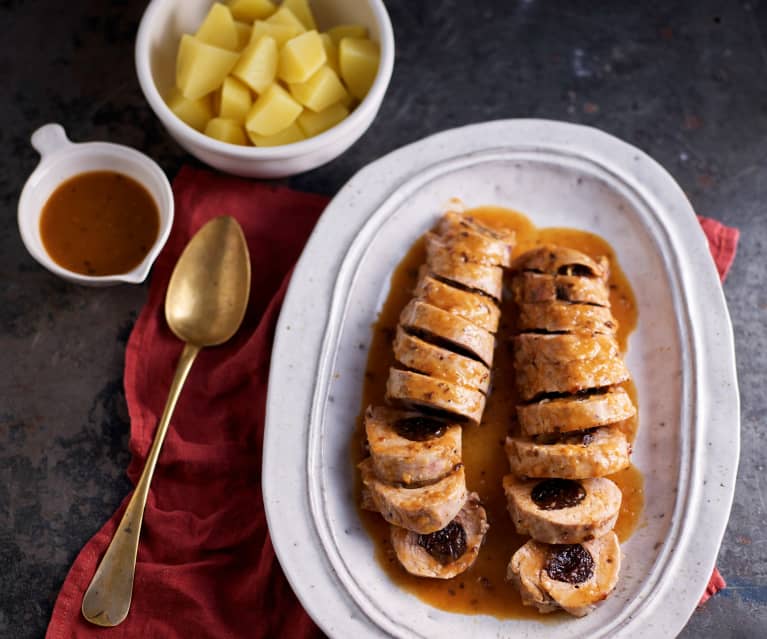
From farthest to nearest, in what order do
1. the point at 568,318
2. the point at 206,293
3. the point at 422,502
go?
the point at 206,293
the point at 568,318
the point at 422,502

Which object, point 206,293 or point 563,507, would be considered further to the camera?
point 206,293

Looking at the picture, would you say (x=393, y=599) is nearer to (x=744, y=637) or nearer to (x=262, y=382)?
(x=262, y=382)

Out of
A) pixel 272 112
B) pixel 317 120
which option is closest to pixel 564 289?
pixel 317 120

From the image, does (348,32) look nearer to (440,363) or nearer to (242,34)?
(242,34)

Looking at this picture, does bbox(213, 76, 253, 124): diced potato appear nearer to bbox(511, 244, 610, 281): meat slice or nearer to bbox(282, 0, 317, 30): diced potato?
bbox(282, 0, 317, 30): diced potato

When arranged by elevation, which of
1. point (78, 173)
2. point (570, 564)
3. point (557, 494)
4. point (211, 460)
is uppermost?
point (557, 494)

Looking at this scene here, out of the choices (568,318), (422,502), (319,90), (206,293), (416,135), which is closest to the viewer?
(422,502)

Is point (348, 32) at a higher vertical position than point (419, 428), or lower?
higher

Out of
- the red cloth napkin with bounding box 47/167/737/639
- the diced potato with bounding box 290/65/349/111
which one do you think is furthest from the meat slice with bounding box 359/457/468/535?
the diced potato with bounding box 290/65/349/111
